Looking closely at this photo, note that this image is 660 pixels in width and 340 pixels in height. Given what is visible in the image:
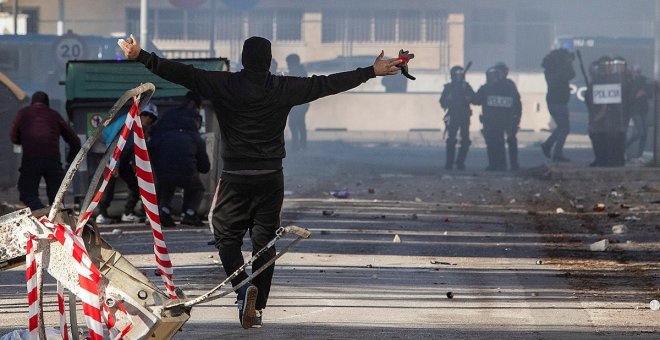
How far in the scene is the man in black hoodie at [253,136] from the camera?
9.32 m

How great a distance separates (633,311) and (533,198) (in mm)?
11791

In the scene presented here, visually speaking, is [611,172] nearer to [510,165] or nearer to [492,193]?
[492,193]

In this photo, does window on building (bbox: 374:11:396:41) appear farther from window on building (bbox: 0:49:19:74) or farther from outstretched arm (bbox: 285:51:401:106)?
outstretched arm (bbox: 285:51:401:106)

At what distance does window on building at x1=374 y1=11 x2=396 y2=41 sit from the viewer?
190 ft

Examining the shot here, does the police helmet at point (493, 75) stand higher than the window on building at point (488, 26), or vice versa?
the window on building at point (488, 26)

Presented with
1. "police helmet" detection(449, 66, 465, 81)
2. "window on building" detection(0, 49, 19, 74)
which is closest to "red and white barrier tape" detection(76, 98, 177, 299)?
"police helmet" detection(449, 66, 465, 81)

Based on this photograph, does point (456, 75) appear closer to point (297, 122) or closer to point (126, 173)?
point (297, 122)

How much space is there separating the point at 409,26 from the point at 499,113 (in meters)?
29.9

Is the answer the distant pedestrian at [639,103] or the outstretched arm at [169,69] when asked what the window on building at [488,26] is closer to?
the distant pedestrian at [639,103]

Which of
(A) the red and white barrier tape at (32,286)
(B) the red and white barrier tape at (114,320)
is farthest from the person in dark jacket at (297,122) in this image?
(A) the red and white barrier tape at (32,286)

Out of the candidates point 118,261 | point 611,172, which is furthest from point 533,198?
point 118,261

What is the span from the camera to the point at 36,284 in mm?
7062

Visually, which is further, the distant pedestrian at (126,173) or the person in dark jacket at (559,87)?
the person in dark jacket at (559,87)

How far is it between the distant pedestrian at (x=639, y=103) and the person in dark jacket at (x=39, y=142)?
14.2 metres
